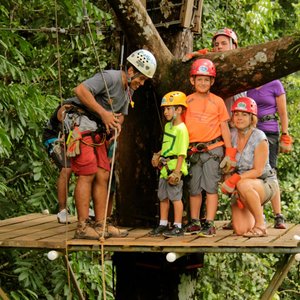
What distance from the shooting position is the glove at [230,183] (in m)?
5.96

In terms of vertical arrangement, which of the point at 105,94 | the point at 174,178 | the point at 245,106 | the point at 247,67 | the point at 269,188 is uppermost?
the point at 247,67

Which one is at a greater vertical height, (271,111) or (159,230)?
(271,111)

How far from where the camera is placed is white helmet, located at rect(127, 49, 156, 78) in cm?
580

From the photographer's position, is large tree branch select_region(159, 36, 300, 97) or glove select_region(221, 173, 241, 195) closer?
large tree branch select_region(159, 36, 300, 97)

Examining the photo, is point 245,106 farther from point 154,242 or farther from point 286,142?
point 154,242

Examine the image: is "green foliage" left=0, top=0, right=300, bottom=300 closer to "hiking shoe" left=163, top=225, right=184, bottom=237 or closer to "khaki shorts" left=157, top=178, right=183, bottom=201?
"khaki shorts" left=157, top=178, right=183, bottom=201

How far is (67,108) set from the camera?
5.91 meters

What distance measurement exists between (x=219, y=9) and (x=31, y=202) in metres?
4.31

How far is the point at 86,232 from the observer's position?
567cm

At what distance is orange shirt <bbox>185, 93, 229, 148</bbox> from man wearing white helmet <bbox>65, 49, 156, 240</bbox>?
0.47 metres

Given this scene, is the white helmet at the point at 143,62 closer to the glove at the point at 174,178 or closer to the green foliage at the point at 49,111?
the green foliage at the point at 49,111

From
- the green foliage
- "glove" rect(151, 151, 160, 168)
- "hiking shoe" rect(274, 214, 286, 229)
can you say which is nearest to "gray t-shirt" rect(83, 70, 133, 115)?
the green foliage

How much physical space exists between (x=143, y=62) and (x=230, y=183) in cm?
112

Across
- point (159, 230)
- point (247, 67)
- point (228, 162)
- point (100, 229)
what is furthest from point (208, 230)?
point (247, 67)
